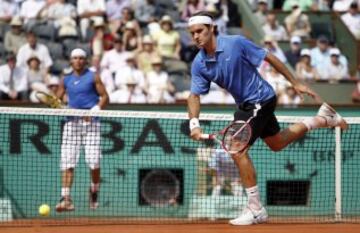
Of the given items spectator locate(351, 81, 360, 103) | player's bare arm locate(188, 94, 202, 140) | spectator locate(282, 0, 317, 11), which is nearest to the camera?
player's bare arm locate(188, 94, 202, 140)

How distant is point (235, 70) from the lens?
35.0ft

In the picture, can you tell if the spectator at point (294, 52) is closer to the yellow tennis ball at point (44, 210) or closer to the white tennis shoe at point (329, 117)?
the yellow tennis ball at point (44, 210)

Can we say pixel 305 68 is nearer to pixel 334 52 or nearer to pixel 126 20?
pixel 334 52

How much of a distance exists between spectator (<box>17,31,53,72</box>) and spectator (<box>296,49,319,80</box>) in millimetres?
4134

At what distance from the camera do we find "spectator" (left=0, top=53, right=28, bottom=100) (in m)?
16.0

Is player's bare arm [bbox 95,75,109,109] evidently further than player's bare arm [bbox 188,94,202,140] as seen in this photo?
Yes

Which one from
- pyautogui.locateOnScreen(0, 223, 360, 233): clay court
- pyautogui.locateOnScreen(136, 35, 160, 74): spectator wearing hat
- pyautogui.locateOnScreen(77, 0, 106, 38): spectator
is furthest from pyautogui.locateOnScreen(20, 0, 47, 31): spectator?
pyautogui.locateOnScreen(0, 223, 360, 233): clay court

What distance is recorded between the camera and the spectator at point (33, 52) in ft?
54.7

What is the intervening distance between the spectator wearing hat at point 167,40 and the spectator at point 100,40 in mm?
806

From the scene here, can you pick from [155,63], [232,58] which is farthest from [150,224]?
[155,63]

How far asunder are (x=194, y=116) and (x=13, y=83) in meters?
6.23

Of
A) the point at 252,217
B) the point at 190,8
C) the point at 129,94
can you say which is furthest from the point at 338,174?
the point at 190,8

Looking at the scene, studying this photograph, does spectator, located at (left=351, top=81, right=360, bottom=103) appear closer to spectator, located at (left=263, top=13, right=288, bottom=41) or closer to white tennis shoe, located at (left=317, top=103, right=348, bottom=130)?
spectator, located at (left=263, top=13, right=288, bottom=41)

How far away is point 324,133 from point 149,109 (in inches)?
97.5
